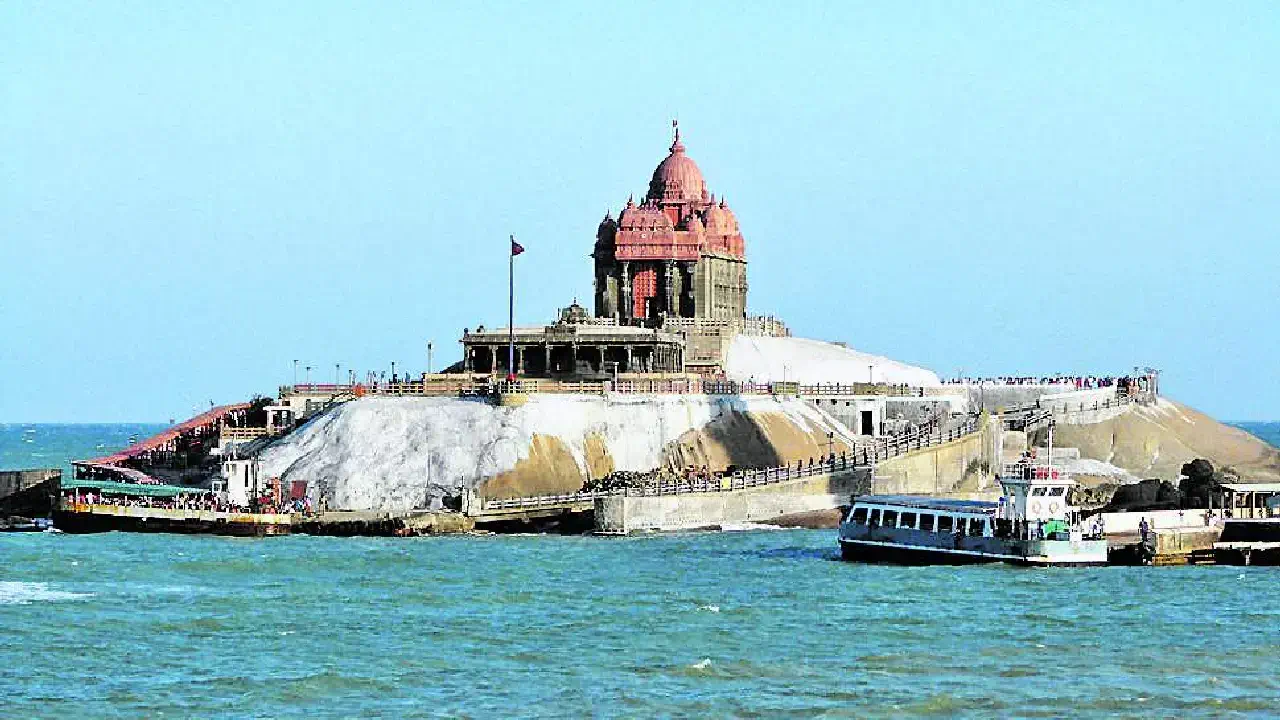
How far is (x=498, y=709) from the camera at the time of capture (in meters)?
60.6

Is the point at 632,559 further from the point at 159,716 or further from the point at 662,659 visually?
the point at 159,716

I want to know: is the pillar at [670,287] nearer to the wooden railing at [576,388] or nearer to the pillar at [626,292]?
the pillar at [626,292]

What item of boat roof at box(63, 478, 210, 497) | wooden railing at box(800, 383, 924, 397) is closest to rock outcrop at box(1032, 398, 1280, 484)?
wooden railing at box(800, 383, 924, 397)

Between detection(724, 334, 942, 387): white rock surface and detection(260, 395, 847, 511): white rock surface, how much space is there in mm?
26369

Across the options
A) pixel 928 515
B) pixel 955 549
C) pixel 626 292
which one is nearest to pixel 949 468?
pixel 928 515

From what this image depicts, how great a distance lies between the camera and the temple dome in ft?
573

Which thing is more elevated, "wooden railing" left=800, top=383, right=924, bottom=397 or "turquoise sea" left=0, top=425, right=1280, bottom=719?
"wooden railing" left=800, top=383, right=924, bottom=397

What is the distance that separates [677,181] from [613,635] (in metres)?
103

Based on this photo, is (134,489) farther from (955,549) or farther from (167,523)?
(955,549)

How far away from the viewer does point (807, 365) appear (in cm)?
15950

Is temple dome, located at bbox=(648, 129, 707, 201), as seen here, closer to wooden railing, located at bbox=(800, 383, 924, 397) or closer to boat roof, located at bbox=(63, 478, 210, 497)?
wooden railing, located at bbox=(800, 383, 924, 397)

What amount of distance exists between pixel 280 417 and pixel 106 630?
195 ft

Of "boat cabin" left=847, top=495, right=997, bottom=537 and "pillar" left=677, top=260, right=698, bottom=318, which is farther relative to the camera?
"pillar" left=677, top=260, right=698, bottom=318

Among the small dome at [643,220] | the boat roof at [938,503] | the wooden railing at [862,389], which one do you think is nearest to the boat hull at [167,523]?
the boat roof at [938,503]
